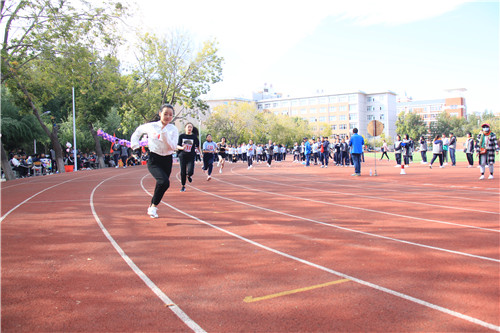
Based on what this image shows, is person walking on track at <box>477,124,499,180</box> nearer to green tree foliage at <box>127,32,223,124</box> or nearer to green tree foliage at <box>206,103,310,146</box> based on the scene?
green tree foliage at <box>127,32,223,124</box>

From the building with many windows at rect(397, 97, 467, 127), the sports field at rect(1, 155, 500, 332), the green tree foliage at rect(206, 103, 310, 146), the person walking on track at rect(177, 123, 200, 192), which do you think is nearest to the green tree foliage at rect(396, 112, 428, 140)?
the green tree foliage at rect(206, 103, 310, 146)

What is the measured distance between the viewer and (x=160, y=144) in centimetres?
774

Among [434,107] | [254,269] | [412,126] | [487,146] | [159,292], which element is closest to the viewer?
[159,292]

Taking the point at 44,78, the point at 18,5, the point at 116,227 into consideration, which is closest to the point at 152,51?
the point at 44,78

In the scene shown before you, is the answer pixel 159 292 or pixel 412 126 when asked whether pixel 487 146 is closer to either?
pixel 159 292

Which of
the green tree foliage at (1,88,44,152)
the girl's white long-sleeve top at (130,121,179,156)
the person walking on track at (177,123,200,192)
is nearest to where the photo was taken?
the girl's white long-sleeve top at (130,121,179,156)

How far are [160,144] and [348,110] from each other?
128659 mm

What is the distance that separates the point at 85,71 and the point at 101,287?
16759mm

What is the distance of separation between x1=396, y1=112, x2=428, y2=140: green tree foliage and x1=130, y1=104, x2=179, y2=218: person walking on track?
101m

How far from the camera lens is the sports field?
3.39 metres

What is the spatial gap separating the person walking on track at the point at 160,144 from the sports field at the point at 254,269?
2.21 feet

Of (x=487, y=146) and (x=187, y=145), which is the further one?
(x=487, y=146)

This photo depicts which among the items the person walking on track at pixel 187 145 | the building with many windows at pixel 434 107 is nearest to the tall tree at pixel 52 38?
the person walking on track at pixel 187 145

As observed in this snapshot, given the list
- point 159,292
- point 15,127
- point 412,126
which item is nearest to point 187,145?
point 159,292
